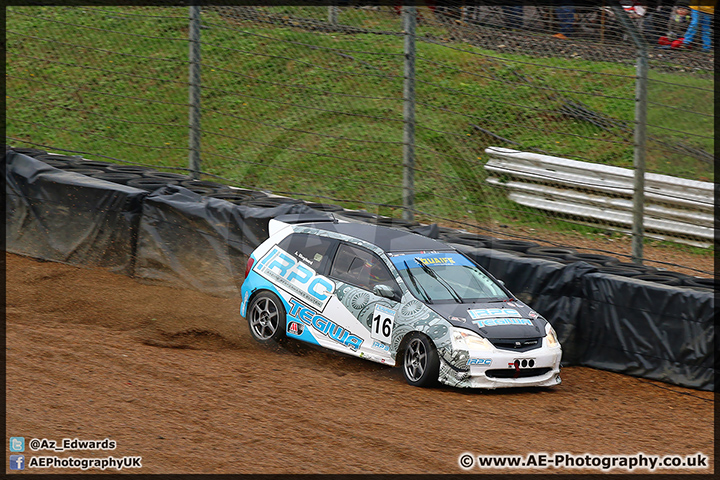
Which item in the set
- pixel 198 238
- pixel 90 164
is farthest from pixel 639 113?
pixel 90 164

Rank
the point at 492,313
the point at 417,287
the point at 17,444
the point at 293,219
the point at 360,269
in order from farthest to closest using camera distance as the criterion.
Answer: the point at 293,219, the point at 360,269, the point at 417,287, the point at 492,313, the point at 17,444

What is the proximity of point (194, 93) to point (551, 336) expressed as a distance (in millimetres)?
7099

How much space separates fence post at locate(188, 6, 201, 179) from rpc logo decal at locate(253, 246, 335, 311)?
149 inches

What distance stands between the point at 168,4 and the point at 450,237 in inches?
275

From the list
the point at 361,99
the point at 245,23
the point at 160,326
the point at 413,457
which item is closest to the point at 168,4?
the point at 245,23

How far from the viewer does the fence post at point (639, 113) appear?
9391 mm

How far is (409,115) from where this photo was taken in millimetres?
11172

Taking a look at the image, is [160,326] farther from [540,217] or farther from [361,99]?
[540,217]

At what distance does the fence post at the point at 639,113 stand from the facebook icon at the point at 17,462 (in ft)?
24.2

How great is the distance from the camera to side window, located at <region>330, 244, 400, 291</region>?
8.66 meters

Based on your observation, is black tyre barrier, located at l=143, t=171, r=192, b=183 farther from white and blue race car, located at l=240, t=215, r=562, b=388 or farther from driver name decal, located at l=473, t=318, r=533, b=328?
driver name decal, located at l=473, t=318, r=533, b=328

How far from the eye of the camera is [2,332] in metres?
8.27

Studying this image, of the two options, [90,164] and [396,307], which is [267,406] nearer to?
[396,307]

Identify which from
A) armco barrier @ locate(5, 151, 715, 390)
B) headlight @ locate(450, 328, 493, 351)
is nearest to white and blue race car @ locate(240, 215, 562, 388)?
headlight @ locate(450, 328, 493, 351)
